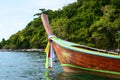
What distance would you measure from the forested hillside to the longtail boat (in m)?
56.2

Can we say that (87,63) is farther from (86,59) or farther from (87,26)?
(87,26)

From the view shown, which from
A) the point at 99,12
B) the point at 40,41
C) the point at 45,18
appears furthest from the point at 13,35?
the point at 45,18

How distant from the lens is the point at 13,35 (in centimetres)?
17012

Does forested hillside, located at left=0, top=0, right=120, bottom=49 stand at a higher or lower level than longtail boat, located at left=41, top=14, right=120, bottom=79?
higher

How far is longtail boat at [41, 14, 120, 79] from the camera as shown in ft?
63.5

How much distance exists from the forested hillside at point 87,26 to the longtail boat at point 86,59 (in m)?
56.2

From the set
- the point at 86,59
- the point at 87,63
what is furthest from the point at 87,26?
the point at 86,59

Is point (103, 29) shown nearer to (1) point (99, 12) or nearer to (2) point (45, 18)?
(1) point (99, 12)

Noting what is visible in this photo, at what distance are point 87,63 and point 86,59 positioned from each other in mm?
351

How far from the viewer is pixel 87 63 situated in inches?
808

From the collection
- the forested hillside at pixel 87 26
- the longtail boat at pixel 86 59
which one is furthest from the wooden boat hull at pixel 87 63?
the forested hillside at pixel 87 26

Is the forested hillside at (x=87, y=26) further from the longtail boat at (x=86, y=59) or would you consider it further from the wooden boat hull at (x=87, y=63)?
the wooden boat hull at (x=87, y=63)

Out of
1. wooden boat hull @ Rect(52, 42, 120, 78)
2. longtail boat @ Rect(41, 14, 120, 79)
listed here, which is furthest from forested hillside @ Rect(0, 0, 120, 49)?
wooden boat hull @ Rect(52, 42, 120, 78)

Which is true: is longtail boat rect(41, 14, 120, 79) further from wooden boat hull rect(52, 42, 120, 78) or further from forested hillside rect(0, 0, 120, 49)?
forested hillside rect(0, 0, 120, 49)
